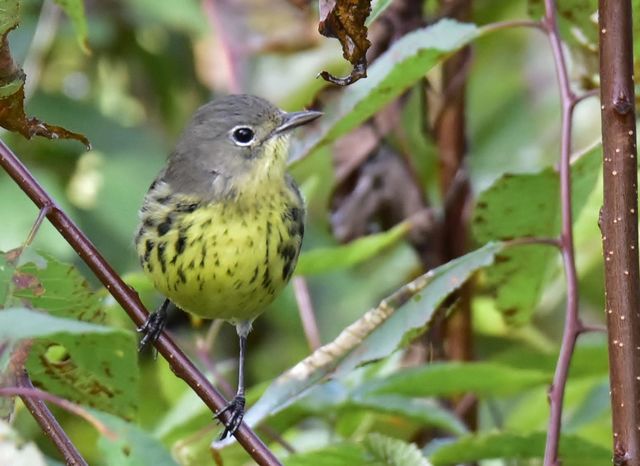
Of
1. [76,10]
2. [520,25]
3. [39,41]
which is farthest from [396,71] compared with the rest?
[39,41]

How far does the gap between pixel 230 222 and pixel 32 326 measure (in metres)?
1.49

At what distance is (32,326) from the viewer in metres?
1.13

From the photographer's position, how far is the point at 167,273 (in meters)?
2.55

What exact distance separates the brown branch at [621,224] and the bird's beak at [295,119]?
1006mm

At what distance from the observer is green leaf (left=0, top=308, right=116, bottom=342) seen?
1.12 metres

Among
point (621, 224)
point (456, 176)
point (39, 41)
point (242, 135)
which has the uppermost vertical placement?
point (39, 41)

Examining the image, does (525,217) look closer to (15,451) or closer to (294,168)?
(294,168)

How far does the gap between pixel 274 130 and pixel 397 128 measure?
0.33 m

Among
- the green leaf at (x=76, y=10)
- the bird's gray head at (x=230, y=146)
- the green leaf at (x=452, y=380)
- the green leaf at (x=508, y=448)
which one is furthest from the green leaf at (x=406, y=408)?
the green leaf at (x=76, y=10)

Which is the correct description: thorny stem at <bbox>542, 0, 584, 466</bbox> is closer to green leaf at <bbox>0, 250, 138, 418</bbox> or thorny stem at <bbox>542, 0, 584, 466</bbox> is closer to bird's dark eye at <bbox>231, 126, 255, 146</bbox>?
green leaf at <bbox>0, 250, 138, 418</bbox>

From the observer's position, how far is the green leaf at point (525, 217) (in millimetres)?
2041

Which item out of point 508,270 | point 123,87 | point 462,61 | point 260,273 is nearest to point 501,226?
point 508,270

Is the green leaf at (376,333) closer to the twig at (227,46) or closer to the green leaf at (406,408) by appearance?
the green leaf at (406,408)

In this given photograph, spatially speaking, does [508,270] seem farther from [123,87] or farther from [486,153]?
[123,87]
